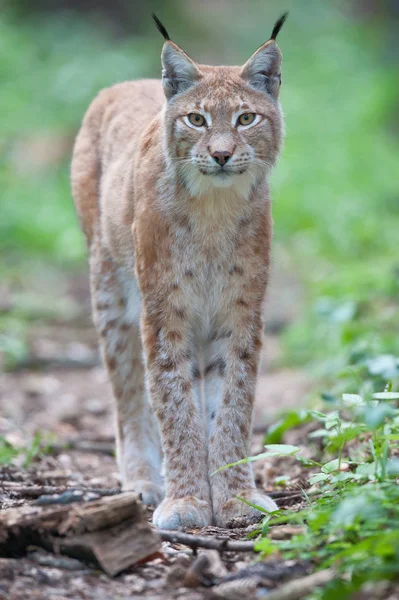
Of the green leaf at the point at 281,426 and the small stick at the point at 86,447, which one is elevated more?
the green leaf at the point at 281,426

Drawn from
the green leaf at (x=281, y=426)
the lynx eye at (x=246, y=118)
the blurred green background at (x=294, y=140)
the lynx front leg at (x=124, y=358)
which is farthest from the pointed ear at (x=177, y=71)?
the green leaf at (x=281, y=426)

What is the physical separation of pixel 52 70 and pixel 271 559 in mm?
15132

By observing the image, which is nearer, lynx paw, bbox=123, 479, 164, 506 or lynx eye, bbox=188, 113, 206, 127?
lynx eye, bbox=188, 113, 206, 127

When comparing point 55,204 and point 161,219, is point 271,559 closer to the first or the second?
point 161,219

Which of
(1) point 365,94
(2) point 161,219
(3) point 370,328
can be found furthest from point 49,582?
(1) point 365,94

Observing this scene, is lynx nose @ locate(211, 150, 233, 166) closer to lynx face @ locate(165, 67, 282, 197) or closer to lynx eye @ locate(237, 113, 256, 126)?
lynx face @ locate(165, 67, 282, 197)

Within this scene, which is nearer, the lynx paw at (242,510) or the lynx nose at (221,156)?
the lynx paw at (242,510)

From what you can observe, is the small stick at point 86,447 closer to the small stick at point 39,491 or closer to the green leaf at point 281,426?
the green leaf at point 281,426

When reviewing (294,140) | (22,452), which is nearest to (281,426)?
(22,452)

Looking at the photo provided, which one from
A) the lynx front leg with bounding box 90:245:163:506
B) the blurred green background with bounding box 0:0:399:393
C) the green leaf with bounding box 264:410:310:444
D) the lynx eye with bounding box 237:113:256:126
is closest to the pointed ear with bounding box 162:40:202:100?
the lynx eye with bounding box 237:113:256:126

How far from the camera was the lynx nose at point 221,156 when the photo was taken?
14.8ft

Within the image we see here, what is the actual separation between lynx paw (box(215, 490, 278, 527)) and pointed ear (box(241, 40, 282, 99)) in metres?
2.07

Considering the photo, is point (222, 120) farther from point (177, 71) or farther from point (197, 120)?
point (177, 71)

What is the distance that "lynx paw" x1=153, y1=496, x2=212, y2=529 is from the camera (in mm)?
4223
